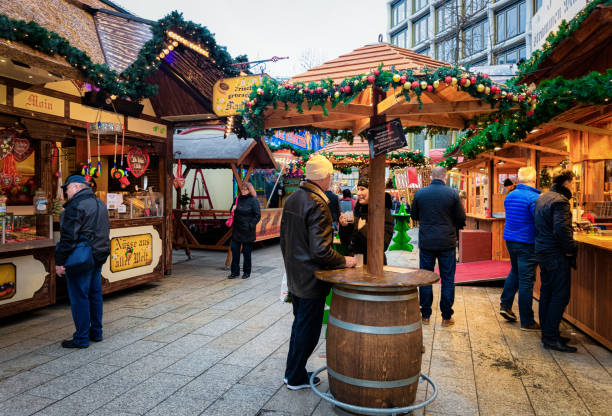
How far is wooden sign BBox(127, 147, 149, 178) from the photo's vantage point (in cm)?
678

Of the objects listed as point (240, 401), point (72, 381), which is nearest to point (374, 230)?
point (240, 401)

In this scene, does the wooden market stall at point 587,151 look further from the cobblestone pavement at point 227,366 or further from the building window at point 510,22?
the building window at point 510,22

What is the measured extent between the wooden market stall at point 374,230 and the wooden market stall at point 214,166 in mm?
6741

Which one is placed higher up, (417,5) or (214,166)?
(417,5)

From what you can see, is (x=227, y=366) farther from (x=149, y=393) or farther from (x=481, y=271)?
(x=481, y=271)

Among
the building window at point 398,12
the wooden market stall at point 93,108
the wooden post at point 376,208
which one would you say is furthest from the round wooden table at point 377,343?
the building window at point 398,12

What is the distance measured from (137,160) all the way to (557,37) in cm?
656

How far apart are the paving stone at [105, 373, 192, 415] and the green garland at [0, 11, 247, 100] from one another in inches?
126

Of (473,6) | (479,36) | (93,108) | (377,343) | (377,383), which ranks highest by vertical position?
(473,6)

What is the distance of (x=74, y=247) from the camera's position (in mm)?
4082

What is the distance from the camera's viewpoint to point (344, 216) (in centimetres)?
444

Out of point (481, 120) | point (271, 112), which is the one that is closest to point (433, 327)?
point (481, 120)

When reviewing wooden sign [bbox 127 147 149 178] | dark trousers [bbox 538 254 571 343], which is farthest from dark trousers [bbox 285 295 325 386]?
wooden sign [bbox 127 147 149 178]

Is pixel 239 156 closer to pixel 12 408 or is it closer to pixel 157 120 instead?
pixel 157 120
